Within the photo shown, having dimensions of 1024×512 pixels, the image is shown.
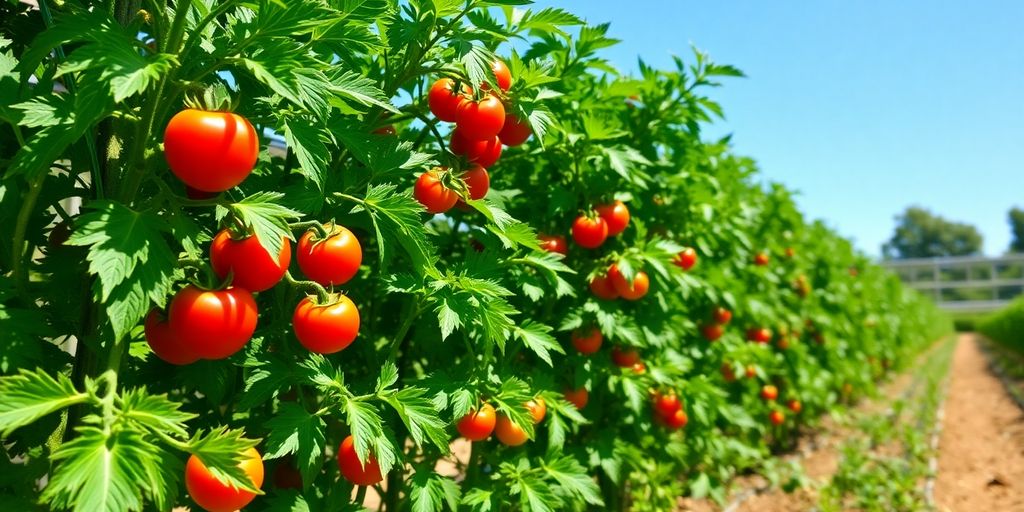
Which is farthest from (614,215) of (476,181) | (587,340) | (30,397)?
(30,397)

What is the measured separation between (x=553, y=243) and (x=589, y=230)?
0.14 meters

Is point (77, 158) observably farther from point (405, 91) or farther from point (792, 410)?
point (792, 410)

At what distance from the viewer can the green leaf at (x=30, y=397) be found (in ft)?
3.13

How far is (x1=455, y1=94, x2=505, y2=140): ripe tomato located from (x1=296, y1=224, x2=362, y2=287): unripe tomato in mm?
445

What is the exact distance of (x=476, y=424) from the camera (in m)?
1.84

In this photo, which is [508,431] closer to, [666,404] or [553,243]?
[553,243]

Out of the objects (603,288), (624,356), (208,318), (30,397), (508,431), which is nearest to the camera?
(30,397)

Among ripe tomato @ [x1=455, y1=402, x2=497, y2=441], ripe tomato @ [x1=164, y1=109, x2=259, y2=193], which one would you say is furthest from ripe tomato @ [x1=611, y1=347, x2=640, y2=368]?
ripe tomato @ [x1=164, y1=109, x2=259, y2=193]

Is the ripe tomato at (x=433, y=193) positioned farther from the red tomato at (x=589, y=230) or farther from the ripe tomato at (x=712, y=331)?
the ripe tomato at (x=712, y=331)

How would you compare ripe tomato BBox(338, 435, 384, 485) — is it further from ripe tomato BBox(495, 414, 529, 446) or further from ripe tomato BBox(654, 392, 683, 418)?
ripe tomato BBox(654, 392, 683, 418)

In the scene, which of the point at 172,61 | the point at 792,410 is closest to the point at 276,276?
the point at 172,61

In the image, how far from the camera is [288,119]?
1217 mm

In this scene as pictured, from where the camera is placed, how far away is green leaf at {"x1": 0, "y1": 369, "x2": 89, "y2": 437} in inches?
37.5

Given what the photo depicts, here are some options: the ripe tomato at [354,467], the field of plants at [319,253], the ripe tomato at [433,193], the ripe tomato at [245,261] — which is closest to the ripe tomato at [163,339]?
the field of plants at [319,253]
